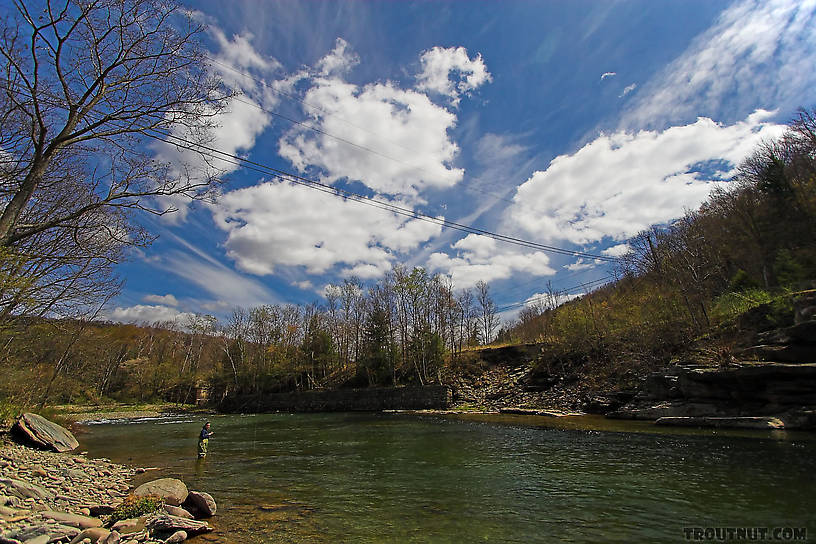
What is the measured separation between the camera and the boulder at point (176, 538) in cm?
567

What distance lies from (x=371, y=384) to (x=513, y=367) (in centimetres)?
1854

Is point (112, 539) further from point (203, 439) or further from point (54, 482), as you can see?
point (203, 439)

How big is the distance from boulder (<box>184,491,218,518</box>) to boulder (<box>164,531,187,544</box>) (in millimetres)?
1227

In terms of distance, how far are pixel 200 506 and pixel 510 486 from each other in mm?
6941

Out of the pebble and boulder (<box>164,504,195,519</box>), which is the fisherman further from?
boulder (<box>164,504,195,519</box>)

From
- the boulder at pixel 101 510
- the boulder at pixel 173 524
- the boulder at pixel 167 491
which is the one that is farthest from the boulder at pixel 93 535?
the boulder at pixel 167 491

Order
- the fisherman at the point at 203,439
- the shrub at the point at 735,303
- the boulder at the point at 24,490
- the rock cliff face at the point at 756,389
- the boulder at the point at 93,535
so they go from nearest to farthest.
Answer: the boulder at the point at 93,535 < the boulder at the point at 24,490 < the fisherman at the point at 203,439 < the rock cliff face at the point at 756,389 < the shrub at the point at 735,303

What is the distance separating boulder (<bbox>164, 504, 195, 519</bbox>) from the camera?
6.75 metres

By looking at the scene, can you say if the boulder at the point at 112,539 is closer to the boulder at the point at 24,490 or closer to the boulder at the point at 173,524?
the boulder at the point at 173,524

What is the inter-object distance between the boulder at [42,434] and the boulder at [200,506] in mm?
12476

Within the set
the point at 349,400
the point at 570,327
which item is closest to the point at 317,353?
the point at 349,400

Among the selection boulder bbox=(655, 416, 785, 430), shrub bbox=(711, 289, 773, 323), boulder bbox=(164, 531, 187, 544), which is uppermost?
shrub bbox=(711, 289, 773, 323)

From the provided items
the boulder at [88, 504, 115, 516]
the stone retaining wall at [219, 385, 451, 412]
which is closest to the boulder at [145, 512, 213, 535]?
the boulder at [88, 504, 115, 516]

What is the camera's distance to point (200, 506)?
714cm
